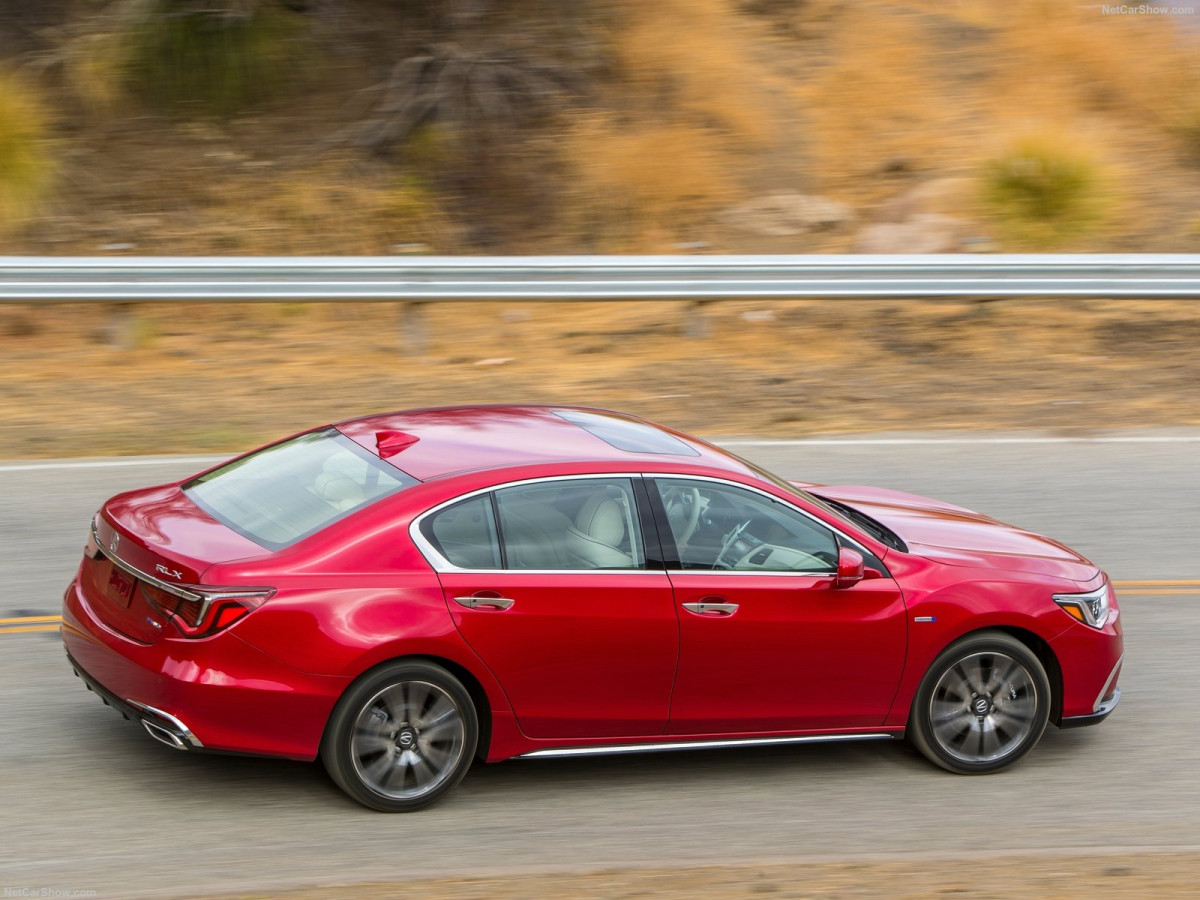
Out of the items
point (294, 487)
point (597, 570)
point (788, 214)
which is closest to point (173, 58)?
point (788, 214)

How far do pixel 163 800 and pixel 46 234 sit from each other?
44.6 feet

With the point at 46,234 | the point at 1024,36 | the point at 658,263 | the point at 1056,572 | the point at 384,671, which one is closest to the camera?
the point at 384,671

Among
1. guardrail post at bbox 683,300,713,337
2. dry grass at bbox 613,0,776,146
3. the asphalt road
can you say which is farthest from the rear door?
dry grass at bbox 613,0,776,146

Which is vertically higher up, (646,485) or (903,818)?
(646,485)

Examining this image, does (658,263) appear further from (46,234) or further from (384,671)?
(384,671)

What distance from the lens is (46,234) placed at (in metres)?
17.7

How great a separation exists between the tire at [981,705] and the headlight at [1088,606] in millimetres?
259

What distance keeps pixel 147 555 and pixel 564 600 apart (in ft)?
5.07

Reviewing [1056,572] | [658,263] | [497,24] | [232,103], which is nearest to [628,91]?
[497,24]

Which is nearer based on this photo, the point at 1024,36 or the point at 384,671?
the point at 384,671

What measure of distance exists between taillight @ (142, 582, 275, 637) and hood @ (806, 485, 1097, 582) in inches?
109

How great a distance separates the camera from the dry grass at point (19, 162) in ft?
57.6

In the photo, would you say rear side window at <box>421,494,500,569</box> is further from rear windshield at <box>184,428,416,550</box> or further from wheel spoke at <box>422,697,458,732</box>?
wheel spoke at <box>422,697,458,732</box>

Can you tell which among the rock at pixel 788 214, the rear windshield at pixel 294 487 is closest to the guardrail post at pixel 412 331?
the rock at pixel 788 214
